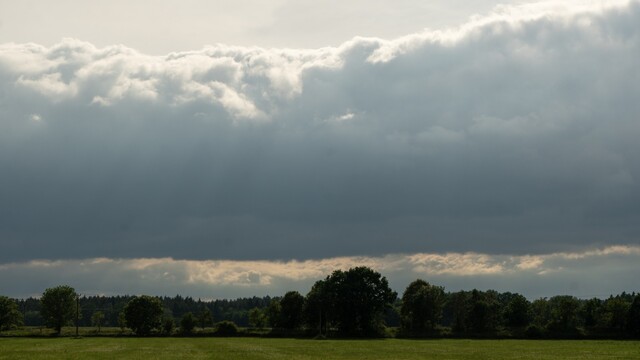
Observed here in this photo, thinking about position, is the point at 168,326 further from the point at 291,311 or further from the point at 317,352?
the point at 317,352

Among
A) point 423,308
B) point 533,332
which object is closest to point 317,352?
point 533,332

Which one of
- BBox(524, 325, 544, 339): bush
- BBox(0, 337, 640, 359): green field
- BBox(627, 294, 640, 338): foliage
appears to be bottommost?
BBox(0, 337, 640, 359): green field

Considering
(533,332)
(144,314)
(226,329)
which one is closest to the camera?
(533,332)

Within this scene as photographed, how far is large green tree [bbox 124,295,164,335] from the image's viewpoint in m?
190

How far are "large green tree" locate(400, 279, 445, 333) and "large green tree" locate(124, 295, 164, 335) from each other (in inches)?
2681

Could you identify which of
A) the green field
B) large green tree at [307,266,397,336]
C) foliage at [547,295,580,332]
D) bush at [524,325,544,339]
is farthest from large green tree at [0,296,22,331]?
foliage at [547,295,580,332]

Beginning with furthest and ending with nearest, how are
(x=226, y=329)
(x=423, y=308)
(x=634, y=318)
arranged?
1. (x=423, y=308)
2. (x=226, y=329)
3. (x=634, y=318)

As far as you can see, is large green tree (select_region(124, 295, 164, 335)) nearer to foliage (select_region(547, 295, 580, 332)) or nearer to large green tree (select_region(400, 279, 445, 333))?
large green tree (select_region(400, 279, 445, 333))

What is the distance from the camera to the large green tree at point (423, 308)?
187 m

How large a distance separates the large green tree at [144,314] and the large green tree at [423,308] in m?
68.1

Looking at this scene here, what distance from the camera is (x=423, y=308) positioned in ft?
614

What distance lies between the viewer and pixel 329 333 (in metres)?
175

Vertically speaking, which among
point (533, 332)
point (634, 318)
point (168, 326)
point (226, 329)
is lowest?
point (533, 332)

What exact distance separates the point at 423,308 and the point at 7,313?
11520 cm
